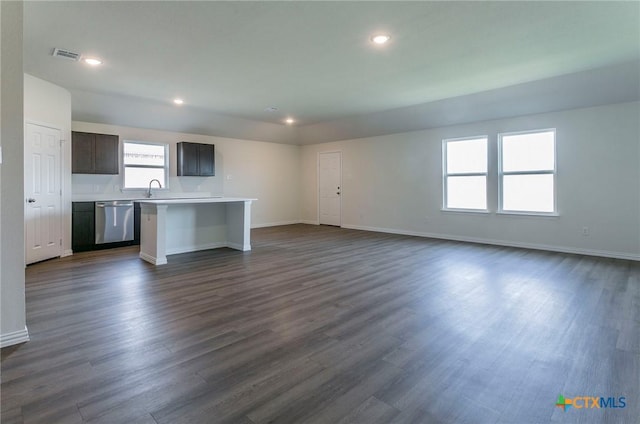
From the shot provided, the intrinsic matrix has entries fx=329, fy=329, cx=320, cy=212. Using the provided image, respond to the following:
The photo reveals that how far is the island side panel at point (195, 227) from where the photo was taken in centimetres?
539

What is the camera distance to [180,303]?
3.14 meters

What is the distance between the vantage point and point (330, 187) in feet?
31.0

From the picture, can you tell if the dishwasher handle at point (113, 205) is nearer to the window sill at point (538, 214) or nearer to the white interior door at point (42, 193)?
the white interior door at point (42, 193)

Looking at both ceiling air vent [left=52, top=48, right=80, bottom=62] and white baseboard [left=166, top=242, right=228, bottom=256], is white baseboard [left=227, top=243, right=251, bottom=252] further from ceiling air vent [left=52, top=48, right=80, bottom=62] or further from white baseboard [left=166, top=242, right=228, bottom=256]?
ceiling air vent [left=52, top=48, right=80, bottom=62]

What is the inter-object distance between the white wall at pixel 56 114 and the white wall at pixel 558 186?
6.03 metres

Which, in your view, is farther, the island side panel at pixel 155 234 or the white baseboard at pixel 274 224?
the white baseboard at pixel 274 224

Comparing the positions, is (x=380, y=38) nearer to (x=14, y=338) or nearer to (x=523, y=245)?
(x=14, y=338)

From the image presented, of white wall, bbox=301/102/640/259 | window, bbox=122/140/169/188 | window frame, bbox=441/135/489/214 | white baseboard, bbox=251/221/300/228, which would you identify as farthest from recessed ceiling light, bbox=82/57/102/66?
window frame, bbox=441/135/489/214

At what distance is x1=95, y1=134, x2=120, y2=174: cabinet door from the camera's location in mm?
6066

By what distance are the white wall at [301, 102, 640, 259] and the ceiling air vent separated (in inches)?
242

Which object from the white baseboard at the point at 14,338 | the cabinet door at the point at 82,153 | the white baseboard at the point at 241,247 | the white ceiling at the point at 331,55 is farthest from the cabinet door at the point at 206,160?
the white baseboard at the point at 14,338

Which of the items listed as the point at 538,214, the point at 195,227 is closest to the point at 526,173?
the point at 538,214

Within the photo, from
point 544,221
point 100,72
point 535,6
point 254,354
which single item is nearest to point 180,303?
point 254,354

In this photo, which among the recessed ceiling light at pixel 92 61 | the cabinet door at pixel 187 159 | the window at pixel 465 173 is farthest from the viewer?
the cabinet door at pixel 187 159
